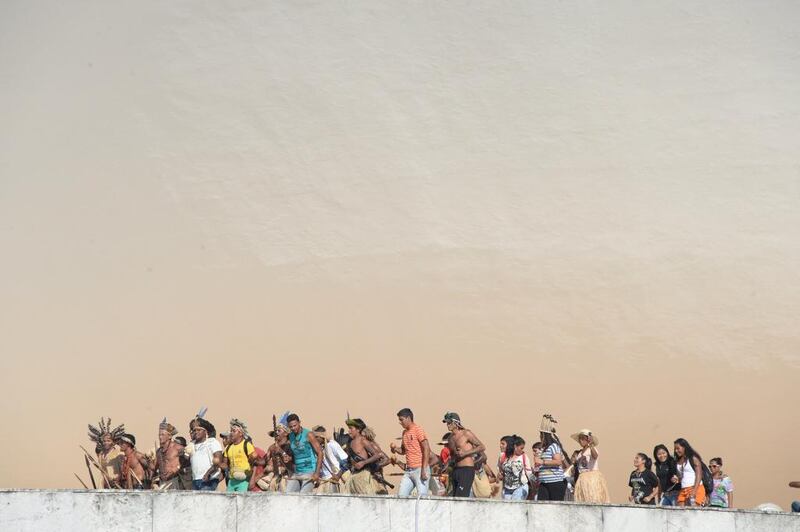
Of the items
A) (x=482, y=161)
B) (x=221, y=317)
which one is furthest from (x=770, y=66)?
(x=221, y=317)

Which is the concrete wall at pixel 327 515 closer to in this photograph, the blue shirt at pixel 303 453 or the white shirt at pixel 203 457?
the blue shirt at pixel 303 453

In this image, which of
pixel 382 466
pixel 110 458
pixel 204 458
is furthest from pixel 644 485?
pixel 110 458

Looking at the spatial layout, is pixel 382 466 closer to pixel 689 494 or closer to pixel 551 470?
pixel 551 470

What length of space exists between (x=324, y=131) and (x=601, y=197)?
18.7 ft

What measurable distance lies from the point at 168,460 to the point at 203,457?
0.48 metres

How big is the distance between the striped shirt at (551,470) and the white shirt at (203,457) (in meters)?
3.74

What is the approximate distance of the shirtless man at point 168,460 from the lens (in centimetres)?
1580

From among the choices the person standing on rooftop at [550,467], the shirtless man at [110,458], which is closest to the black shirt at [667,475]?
the person standing on rooftop at [550,467]

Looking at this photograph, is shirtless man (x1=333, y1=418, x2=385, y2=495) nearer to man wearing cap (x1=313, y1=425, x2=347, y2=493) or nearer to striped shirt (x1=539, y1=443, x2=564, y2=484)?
man wearing cap (x1=313, y1=425, x2=347, y2=493)

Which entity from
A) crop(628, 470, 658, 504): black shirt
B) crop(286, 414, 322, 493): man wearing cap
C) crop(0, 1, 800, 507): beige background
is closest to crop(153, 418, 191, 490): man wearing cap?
crop(286, 414, 322, 493): man wearing cap

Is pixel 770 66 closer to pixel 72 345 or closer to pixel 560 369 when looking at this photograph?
pixel 560 369

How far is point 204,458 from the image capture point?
15.6 m

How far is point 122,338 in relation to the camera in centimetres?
2581

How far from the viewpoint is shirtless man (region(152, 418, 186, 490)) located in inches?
622
